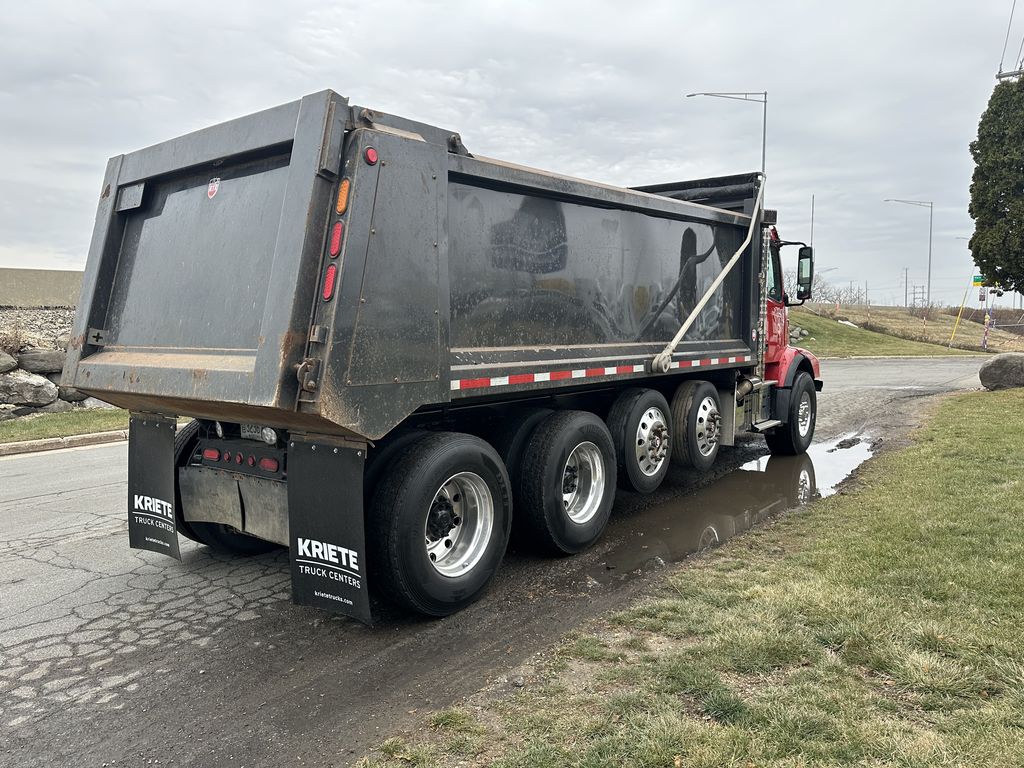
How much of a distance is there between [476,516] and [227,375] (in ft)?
5.57

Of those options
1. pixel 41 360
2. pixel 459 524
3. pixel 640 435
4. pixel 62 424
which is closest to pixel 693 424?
pixel 640 435

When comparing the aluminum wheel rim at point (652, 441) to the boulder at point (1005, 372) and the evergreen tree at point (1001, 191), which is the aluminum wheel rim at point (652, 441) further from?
the boulder at point (1005, 372)

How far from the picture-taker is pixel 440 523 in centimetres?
445

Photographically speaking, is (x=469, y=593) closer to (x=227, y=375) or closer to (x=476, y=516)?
(x=476, y=516)

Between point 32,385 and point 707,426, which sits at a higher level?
point 707,426

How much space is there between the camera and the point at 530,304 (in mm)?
5156

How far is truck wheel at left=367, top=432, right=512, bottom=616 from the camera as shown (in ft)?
13.3

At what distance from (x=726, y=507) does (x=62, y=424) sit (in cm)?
1067

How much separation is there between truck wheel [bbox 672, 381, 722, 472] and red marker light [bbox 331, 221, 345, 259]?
428cm

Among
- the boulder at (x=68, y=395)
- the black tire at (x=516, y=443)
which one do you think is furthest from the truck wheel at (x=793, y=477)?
the boulder at (x=68, y=395)

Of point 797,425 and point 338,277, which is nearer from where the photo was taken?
point 338,277

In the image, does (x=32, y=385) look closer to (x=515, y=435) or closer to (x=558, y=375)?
(x=515, y=435)

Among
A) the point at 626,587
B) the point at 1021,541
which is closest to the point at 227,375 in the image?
the point at 626,587

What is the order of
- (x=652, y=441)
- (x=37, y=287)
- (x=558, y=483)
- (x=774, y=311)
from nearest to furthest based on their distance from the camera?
(x=558, y=483) → (x=652, y=441) → (x=774, y=311) → (x=37, y=287)
